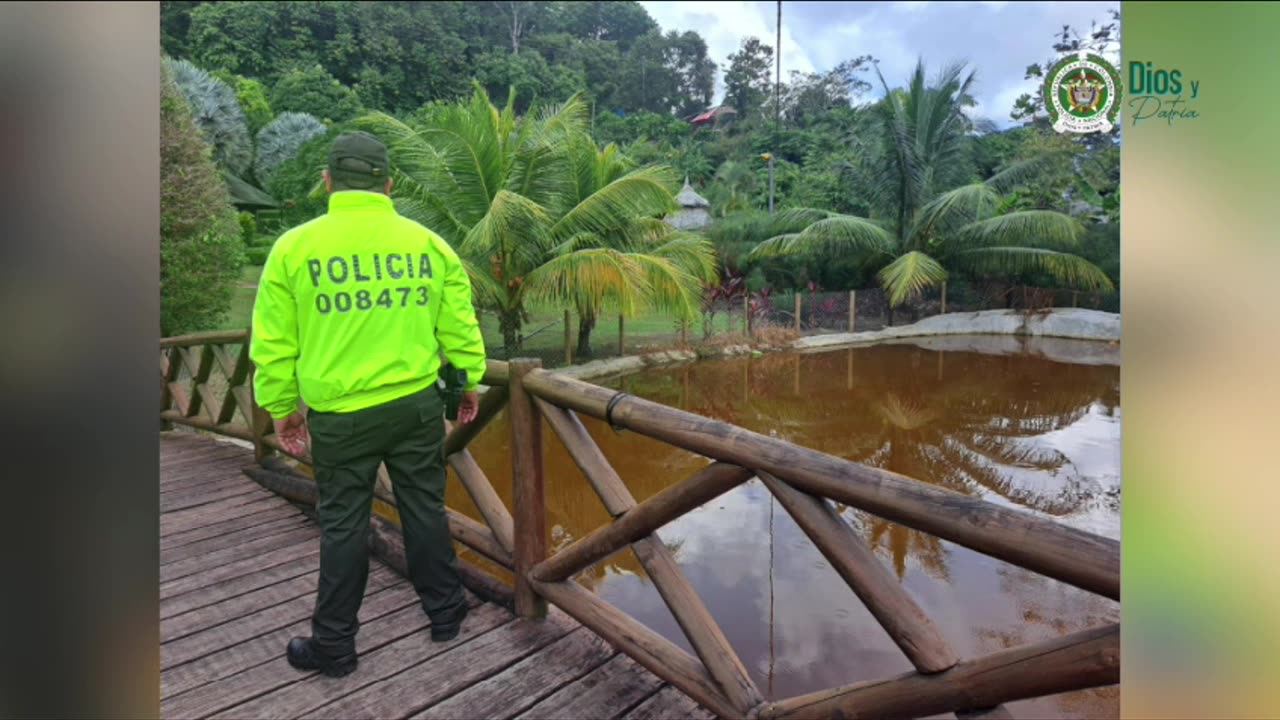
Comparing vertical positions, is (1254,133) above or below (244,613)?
above

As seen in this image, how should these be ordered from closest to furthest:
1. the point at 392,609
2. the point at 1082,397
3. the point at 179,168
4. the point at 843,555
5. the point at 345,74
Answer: the point at 843,555
the point at 392,609
the point at 179,168
the point at 1082,397
the point at 345,74

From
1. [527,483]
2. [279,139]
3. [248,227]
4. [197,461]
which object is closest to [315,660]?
[527,483]

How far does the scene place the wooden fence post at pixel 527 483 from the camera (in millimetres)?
1521

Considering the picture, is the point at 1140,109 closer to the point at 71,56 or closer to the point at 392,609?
the point at 71,56

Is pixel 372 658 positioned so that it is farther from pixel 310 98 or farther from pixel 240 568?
pixel 310 98

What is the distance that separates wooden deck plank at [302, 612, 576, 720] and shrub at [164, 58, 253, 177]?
1335 cm

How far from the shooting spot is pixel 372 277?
126cm

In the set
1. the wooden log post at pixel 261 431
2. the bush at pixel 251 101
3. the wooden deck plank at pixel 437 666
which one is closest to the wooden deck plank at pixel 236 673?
the wooden deck plank at pixel 437 666

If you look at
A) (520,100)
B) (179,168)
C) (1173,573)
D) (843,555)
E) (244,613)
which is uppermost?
(520,100)

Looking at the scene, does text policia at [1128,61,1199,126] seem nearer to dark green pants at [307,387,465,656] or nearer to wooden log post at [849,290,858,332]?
dark green pants at [307,387,465,656]

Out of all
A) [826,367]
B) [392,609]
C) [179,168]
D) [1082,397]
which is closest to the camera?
[392,609]

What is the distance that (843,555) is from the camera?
949mm

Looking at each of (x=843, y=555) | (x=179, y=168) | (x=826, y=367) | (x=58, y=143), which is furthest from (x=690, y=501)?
(x=826, y=367)

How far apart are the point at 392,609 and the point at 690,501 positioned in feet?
2.39
